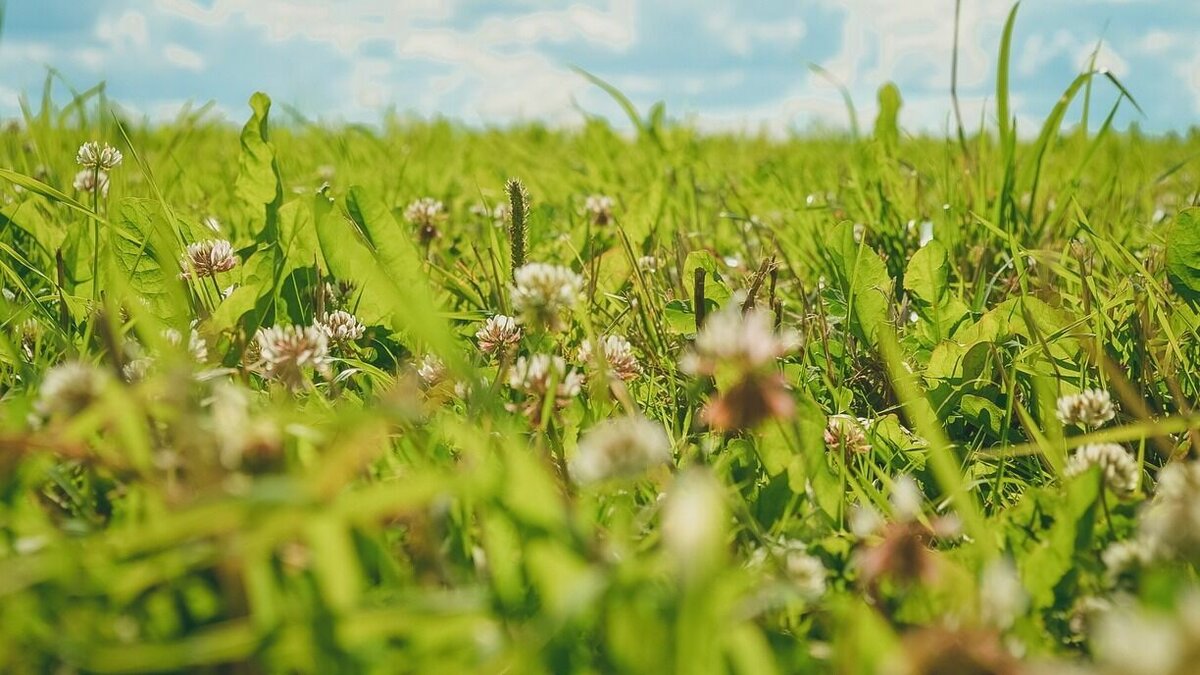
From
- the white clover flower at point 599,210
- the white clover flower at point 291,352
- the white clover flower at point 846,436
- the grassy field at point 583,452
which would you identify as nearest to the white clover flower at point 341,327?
the grassy field at point 583,452

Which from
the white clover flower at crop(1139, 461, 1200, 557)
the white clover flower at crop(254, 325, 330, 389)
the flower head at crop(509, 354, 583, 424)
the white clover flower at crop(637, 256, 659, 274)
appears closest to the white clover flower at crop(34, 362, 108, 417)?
the white clover flower at crop(254, 325, 330, 389)

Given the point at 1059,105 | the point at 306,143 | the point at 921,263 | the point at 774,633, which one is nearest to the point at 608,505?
the point at 774,633

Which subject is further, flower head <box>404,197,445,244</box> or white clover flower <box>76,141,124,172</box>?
flower head <box>404,197,445,244</box>

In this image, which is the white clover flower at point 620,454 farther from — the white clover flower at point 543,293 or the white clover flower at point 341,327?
the white clover flower at point 341,327

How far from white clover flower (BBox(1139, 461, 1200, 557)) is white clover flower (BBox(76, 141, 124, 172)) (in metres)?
2.00

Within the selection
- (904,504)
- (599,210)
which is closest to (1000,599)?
(904,504)

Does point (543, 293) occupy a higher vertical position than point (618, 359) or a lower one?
higher

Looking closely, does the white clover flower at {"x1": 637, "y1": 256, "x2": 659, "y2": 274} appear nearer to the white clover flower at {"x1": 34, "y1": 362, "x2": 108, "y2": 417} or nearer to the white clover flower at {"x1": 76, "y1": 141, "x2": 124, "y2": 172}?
the white clover flower at {"x1": 76, "y1": 141, "x2": 124, "y2": 172}

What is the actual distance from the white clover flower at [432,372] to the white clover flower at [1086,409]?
3.31 ft

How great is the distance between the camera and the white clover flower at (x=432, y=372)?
Result: 5.42ft

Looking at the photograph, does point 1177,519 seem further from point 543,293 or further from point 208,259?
point 208,259

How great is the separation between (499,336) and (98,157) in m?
1.01

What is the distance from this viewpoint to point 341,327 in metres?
1.78

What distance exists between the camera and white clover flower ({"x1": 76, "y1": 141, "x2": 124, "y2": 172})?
2.03 m
